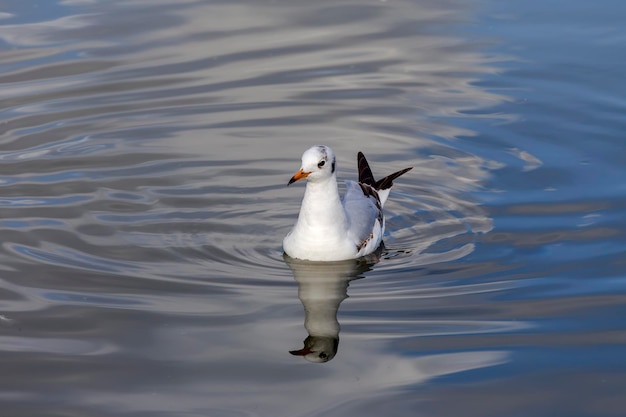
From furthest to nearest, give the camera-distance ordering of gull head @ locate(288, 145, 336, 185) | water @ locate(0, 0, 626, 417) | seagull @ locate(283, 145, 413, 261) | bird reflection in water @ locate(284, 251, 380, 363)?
seagull @ locate(283, 145, 413, 261)
gull head @ locate(288, 145, 336, 185)
bird reflection in water @ locate(284, 251, 380, 363)
water @ locate(0, 0, 626, 417)

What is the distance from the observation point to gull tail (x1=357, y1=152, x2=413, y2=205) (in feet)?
40.8

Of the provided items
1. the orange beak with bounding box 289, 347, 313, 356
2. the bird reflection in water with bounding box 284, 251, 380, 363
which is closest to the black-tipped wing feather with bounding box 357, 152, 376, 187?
the bird reflection in water with bounding box 284, 251, 380, 363

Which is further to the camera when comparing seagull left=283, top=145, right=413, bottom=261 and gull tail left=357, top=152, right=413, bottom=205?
gull tail left=357, top=152, right=413, bottom=205

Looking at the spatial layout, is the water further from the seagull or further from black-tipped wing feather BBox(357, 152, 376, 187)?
black-tipped wing feather BBox(357, 152, 376, 187)

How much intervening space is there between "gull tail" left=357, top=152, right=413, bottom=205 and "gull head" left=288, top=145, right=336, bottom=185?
157 cm

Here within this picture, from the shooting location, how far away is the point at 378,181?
12641 millimetres

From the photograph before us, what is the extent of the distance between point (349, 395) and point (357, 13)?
12.1 meters

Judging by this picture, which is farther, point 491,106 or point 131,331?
point 491,106

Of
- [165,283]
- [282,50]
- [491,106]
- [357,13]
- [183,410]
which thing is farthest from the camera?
[357,13]

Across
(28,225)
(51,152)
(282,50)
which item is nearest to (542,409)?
(28,225)

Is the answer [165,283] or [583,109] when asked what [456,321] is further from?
[583,109]

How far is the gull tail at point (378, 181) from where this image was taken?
12438 millimetres

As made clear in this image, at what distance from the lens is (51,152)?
1380 centimetres

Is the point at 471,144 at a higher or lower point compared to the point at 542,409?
higher
